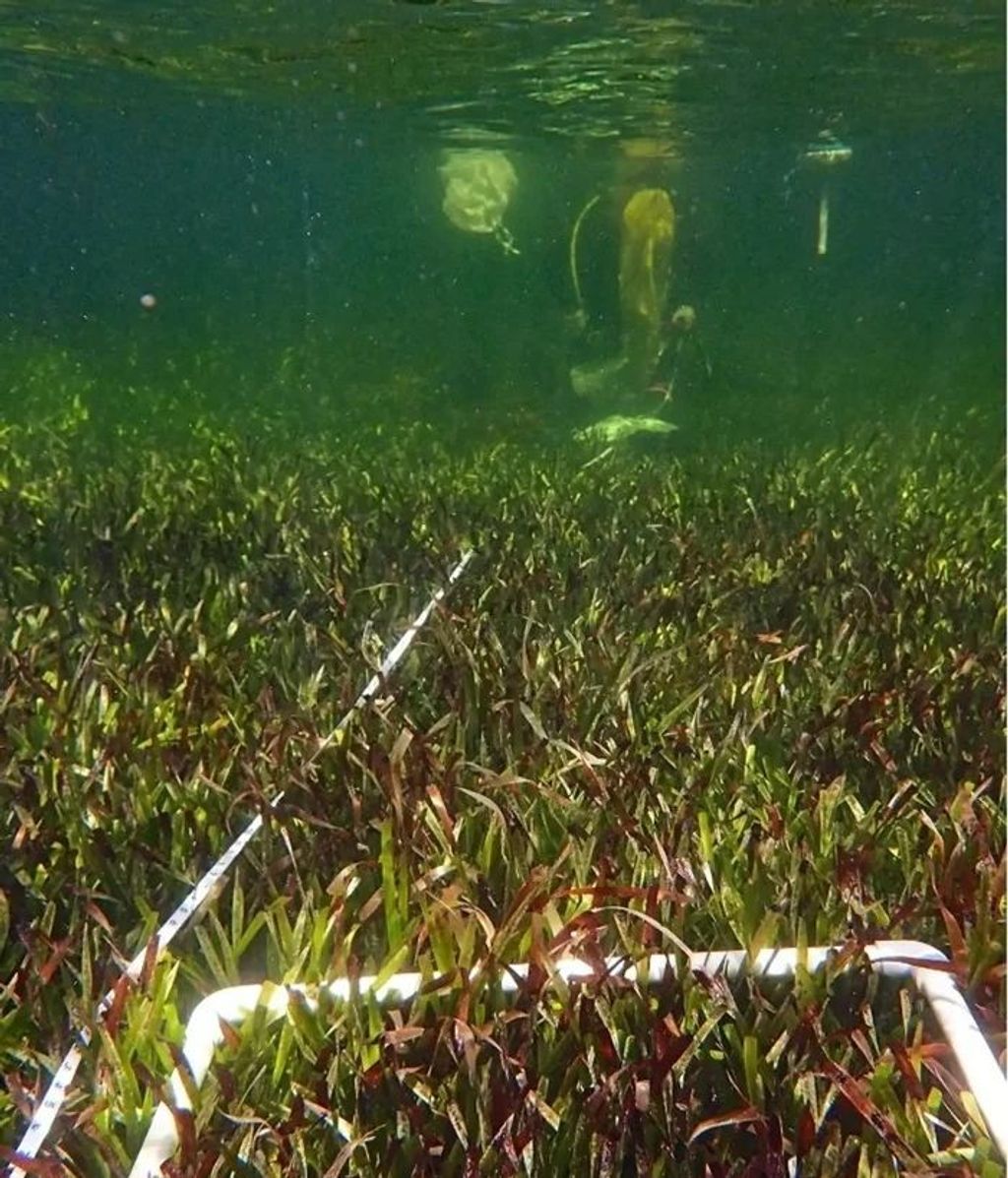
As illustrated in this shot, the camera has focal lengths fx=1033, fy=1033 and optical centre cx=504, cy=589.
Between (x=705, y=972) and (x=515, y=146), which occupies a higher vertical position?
(x=515, y=146)

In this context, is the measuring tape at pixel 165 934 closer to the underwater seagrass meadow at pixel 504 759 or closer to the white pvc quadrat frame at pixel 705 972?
the underwater seagrass meadow at pixel 504 759

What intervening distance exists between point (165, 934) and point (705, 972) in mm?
1341

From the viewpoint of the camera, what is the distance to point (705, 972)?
2379 mm

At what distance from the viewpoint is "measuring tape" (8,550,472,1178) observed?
209cm

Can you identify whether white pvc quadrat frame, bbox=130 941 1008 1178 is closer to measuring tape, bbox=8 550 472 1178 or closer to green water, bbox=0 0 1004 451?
measuring tape, bbox=8 550 472 1178

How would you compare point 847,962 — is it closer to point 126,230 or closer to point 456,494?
point 456,494

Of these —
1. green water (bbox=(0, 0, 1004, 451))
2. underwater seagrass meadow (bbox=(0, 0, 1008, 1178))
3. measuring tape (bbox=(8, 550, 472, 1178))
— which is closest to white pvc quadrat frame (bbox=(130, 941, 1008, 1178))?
underwater seagrass meadow (bbox=(0, 0, 1008, 1178))

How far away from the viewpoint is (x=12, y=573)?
5.32m

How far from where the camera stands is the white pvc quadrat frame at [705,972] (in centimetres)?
212

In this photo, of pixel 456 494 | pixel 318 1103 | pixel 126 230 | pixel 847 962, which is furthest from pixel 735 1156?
pixel 126 230

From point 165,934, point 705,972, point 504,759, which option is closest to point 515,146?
point 504,759

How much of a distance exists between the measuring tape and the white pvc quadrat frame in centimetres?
21

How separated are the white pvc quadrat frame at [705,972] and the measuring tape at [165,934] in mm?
207

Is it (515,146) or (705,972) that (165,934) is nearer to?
(705,972)
